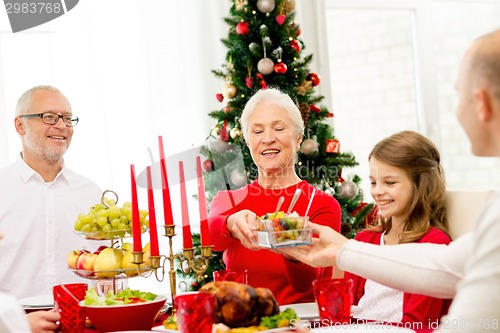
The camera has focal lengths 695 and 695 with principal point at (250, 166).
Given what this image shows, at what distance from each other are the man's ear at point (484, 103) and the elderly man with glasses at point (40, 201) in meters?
2.30

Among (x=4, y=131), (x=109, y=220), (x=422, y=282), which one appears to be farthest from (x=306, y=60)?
(x=422, y=282)

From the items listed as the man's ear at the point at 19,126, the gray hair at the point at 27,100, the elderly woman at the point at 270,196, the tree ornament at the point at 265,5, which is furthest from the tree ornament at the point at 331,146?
the man's ear at the point at 19,126

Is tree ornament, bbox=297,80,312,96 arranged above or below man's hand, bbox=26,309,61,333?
above

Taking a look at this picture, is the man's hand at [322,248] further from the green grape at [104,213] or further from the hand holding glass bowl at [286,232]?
the green grape at [104,213]

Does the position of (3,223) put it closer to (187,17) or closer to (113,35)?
(113,35)

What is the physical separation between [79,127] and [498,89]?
3441 mm

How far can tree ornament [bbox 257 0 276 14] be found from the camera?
402 centimetres

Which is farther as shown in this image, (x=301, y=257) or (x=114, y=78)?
(x=114, y=78)

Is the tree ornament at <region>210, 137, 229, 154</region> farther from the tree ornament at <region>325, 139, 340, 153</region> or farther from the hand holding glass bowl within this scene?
the hand holding glass bowl

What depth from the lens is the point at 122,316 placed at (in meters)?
1.76

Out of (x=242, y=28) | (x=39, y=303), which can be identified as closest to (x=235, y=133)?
(x=242, y=28)

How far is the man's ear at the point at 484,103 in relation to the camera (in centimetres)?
125

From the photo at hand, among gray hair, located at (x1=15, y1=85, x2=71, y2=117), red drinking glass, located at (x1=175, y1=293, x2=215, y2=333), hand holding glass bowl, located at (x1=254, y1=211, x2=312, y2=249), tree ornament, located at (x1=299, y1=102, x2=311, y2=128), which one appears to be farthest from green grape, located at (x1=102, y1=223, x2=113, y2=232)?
tree ornament, located at (x1=299, y1=102, x2=311, y2=128)

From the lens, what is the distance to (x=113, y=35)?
445cm
